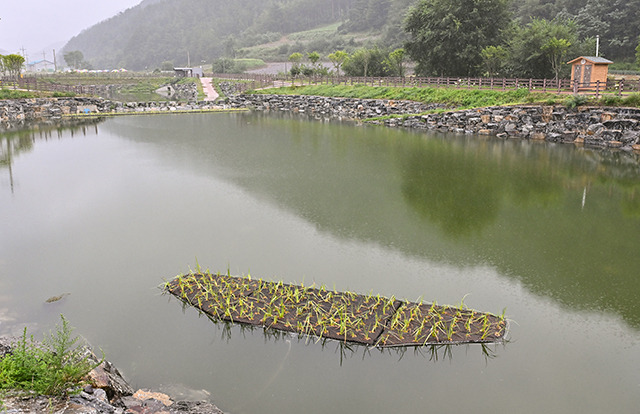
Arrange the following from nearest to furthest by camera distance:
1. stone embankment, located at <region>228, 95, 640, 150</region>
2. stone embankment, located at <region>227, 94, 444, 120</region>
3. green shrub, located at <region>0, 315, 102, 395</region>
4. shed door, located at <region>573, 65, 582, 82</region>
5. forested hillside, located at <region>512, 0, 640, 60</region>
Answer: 1. green shrub, located at <region>0, 315, 102, 395</region>
2. stone embankment, located at <region>228, 95, 640, 150</region>
3. shed door, located at <region>573, 65, 582, 82</region>
4. stone embankment, located at <region>227, 94, 444, 120</region>
5. forested hillside, located at <region>512, 0, 640, 60</region>

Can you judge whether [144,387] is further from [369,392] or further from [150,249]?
[150,249]

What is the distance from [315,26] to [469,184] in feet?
466

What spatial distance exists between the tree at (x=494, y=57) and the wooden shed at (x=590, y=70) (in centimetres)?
673

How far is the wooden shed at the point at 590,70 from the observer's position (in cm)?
2589

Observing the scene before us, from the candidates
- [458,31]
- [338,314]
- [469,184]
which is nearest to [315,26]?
[458,31]

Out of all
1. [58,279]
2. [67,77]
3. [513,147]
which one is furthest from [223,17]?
[58,279]

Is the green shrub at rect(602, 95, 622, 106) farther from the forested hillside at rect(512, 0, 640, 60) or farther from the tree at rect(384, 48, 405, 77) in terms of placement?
the forested hillside at rect(512, 0, 640, 60)

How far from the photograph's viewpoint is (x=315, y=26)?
14862 centimetres

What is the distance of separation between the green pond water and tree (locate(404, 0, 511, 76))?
16768mm

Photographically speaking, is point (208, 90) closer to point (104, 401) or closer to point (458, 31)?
point (458, 31)

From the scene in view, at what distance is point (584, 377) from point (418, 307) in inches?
101

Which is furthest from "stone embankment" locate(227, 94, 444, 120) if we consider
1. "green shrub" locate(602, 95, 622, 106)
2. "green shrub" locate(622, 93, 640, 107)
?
"green shrub" locate(622, 93, 640, 107)

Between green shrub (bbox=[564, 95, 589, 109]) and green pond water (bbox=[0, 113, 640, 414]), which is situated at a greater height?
green shrub (bbox=[564, 95, 589, 109])

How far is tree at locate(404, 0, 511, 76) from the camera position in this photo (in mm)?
35500
